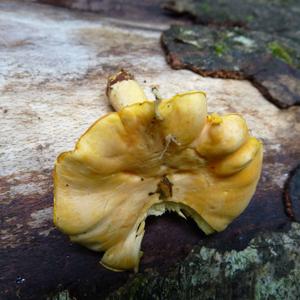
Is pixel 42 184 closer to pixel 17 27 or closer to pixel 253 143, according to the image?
pixel 253 143

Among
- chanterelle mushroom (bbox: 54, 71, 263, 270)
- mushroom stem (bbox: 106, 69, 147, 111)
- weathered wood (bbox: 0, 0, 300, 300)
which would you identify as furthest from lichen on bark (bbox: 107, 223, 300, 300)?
mushroom stem (bbox: 106, 69, 147, 111)

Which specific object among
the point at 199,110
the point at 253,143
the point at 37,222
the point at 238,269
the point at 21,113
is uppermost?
the point at 199,110

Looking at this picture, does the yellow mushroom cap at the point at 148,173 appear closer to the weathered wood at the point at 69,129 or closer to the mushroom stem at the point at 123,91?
the weathered wood at the point at 69,129

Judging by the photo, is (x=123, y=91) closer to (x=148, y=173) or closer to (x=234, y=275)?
(x=148, y=173)

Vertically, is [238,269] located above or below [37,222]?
below

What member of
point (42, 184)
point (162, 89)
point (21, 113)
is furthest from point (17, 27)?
point (42, 184)

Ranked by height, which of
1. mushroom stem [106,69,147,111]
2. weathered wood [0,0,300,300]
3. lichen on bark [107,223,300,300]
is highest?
mushroom stem [106,69,147,111]

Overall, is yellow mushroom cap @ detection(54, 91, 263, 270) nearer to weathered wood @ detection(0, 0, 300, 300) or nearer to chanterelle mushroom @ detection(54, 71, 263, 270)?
chanterelle mushroom @ detection(54, 71, 263, 270)
